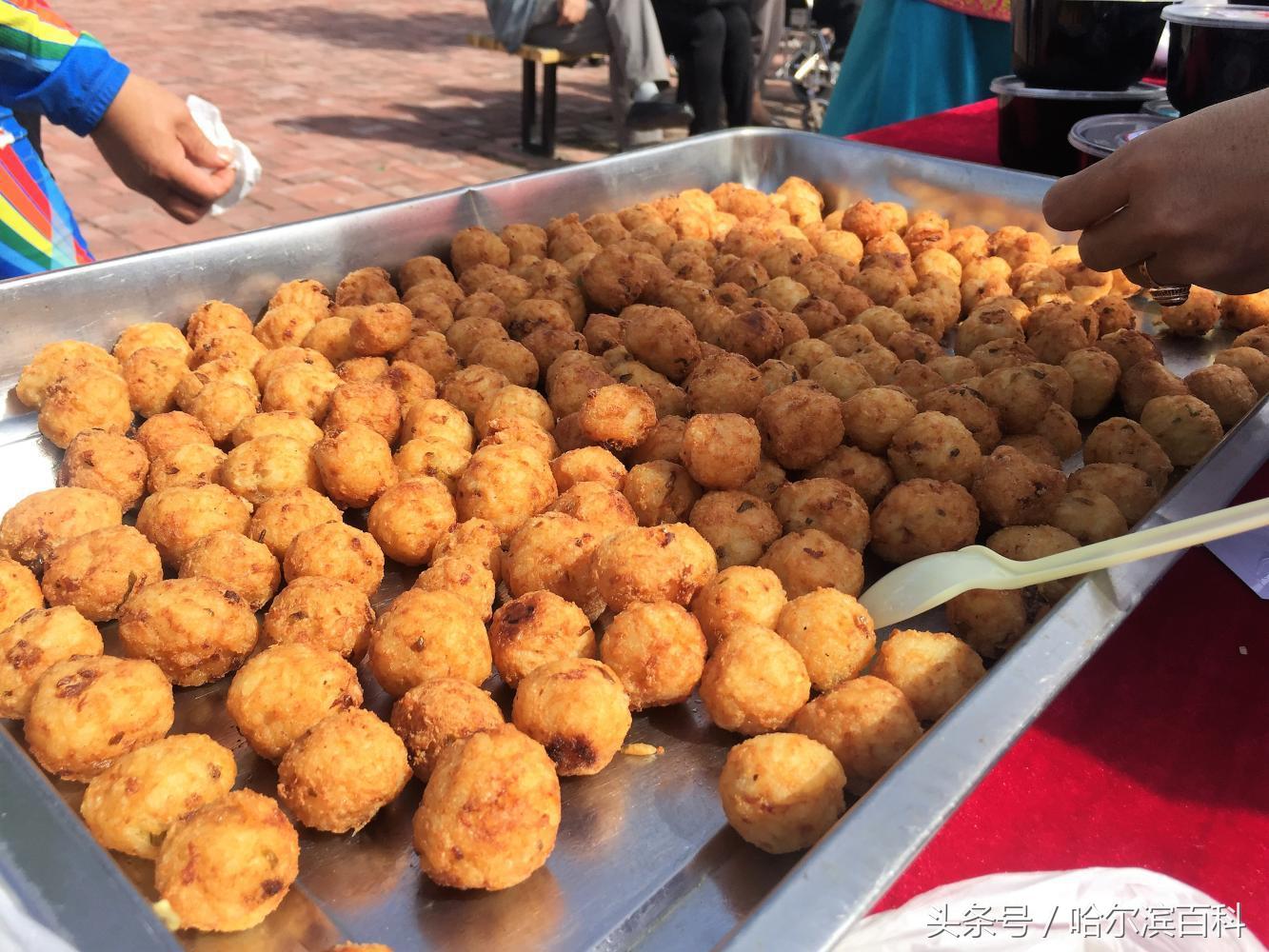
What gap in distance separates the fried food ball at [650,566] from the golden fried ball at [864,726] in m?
0.33

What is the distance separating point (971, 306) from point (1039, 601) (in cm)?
135

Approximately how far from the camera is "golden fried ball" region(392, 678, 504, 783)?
4.83 feet

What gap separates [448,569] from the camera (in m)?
1.77

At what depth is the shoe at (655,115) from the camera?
7738 mm

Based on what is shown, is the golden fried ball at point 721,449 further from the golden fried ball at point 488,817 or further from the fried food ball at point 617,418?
the golden fried ball at point 488,817

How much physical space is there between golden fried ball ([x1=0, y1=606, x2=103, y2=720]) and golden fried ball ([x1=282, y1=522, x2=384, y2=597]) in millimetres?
338

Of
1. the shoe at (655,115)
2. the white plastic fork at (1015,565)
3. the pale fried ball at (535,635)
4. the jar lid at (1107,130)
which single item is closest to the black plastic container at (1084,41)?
the jar lid at (1107,130)

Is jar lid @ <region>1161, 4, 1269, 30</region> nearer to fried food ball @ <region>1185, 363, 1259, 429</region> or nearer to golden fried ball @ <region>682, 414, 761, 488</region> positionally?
fried food ball @ <region>1185, 363, 1259, 429</region>

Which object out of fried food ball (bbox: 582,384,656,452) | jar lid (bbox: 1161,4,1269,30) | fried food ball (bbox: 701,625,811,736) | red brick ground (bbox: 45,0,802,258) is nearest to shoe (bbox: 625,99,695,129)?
red brick ground (bbox: 45,0,802,258)

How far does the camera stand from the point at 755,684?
1530mm

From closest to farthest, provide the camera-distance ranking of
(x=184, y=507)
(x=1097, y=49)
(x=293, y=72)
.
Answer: (x=184, y=507) → (x=1097, y=49) → (x=293, y=72)

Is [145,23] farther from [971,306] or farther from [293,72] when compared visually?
[971,306]

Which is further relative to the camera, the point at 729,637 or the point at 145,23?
the point at 145,23

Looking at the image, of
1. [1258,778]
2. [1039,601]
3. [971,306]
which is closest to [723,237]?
[971,306]
